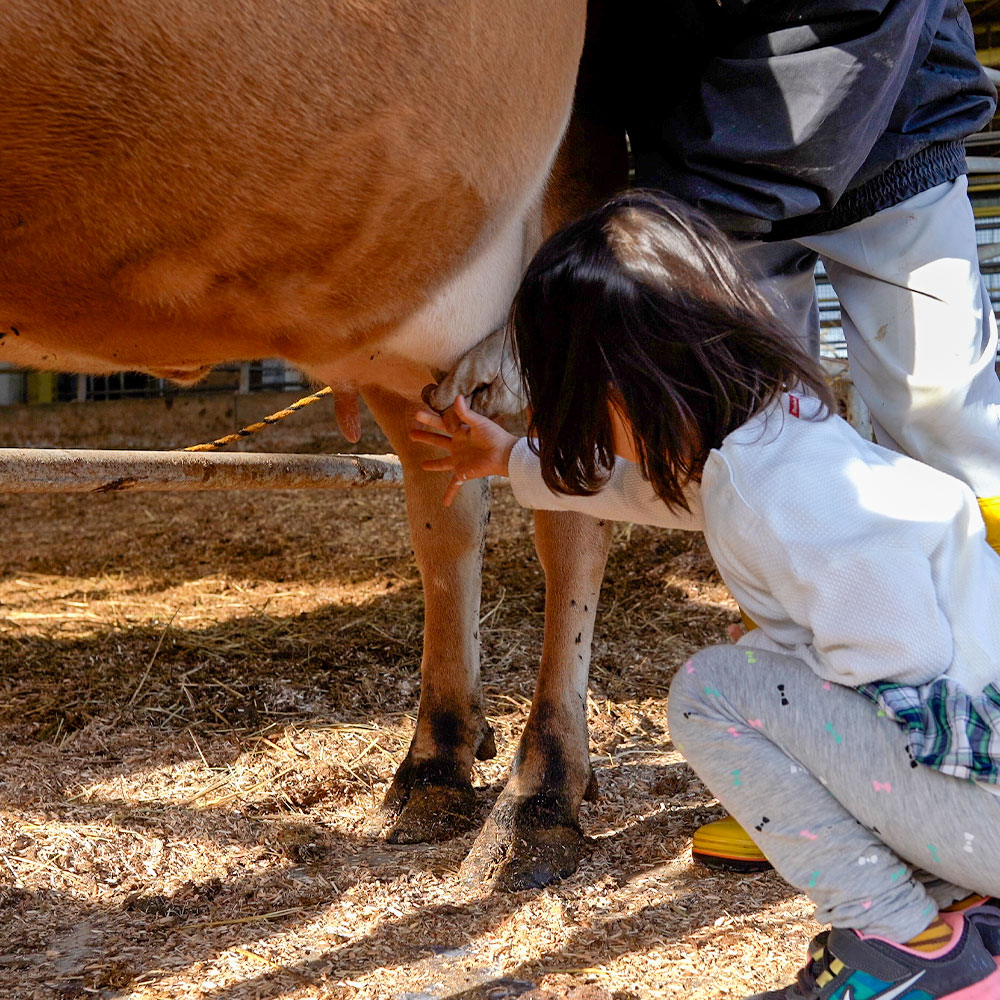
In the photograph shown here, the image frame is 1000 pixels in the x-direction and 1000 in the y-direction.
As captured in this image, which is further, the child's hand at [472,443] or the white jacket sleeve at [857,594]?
the child's hand at [472,443]

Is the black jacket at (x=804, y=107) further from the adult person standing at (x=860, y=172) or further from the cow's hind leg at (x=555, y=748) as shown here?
the cow's hind leg at (x=555, y=748)

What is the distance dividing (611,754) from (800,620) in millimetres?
1060

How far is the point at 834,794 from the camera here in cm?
105

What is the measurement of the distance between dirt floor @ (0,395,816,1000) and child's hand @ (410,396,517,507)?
0.55 m

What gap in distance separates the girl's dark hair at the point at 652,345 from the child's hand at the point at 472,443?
0.91ft

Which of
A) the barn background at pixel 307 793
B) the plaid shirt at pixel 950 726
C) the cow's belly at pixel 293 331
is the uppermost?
the cow's belly at pixel 293 331

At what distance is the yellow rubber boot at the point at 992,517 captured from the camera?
150cm

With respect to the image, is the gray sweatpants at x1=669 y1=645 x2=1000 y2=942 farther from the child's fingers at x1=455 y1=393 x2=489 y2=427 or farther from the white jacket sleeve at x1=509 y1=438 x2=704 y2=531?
the child's fingers at x1=455 y1=393 x2=489 y2=427

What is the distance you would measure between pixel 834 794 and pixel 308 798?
100 cm

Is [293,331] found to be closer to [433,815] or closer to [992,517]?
[433,815]

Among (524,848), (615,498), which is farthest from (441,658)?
(615,498)

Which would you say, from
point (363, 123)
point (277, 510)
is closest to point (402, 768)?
point (363, 123)

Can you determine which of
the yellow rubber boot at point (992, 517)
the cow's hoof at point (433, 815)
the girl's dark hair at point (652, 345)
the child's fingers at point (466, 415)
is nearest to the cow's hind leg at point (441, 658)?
the cow's hoof at point (433, 815)

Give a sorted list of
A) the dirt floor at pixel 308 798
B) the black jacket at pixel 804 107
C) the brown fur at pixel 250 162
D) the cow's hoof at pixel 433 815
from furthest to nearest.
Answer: the cow's hoof at pixel 433 815 → the black jacket at pixel 804 107 → the dirt floor at pixel 308 798 → the brown fur at pixel 250 162
